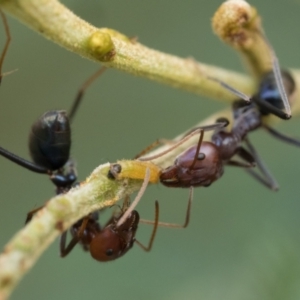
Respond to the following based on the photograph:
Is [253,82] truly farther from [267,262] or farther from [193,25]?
[193,25]

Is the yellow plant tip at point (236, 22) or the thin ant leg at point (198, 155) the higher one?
the yellow plant tip at point (236, 22)

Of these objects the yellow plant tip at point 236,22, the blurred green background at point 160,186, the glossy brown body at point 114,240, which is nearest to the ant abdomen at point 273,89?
the blurred green background at point 160,186

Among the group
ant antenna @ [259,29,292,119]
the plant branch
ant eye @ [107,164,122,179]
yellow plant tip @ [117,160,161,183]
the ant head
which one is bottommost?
the ant head

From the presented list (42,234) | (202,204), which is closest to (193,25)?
(202,204)

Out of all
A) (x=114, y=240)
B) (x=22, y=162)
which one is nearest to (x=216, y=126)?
(x=114, y=240)

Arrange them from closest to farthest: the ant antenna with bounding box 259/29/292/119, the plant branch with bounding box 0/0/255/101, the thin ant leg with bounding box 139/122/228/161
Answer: the plant branch with bounding box 0/0/255/101 < the thin ant leg with bounding box 139/122/228/161 < the ant antenna with bounding box 259/29/292/119

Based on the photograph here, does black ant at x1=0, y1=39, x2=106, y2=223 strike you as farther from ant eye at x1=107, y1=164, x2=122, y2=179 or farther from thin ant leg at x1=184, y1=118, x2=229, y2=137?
ant eye at x1=107, y1=164, x2=122, y2=179

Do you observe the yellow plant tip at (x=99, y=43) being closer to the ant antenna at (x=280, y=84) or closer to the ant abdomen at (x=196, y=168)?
the ant abdomen at (x=196, y=168)

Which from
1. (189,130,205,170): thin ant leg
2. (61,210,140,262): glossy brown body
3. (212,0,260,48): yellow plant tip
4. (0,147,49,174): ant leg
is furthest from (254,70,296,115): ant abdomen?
(0,147,49,174): ant leg
